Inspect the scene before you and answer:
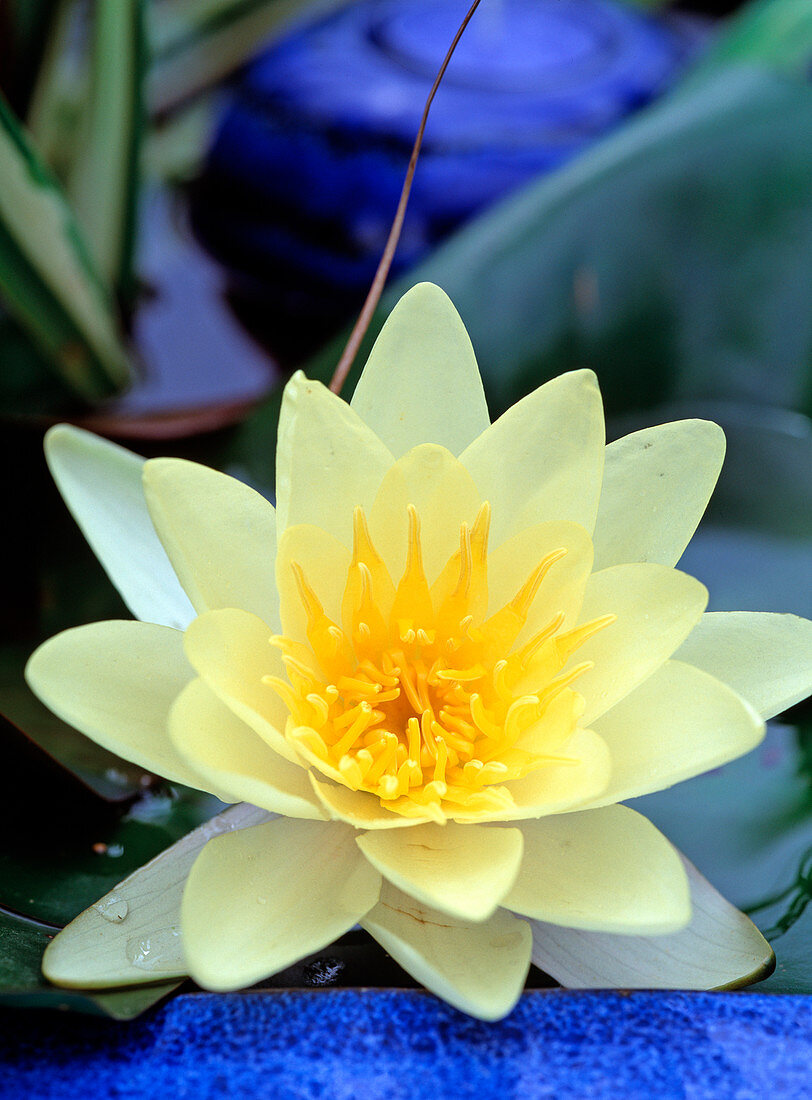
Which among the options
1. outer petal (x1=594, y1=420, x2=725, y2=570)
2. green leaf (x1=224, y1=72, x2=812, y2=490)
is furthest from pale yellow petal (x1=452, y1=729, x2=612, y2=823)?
green leaf (x1=224, y1=72, x2=812, y2=490)

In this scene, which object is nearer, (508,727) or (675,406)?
(508,727)

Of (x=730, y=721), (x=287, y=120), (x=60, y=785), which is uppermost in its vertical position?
(x=287, y=120)

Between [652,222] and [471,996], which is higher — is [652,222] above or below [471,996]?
above

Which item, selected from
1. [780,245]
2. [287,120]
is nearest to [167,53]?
[287,120]

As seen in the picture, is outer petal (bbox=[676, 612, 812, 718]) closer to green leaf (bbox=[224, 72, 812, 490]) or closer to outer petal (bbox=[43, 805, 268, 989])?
outer petal (bbox=[43, 805, 268, 989])

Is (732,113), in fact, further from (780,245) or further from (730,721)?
(730,721)

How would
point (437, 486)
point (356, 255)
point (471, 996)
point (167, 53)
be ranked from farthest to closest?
point (167, 53)
point (356, 255)
point (437, 486)
point (471, 996)
